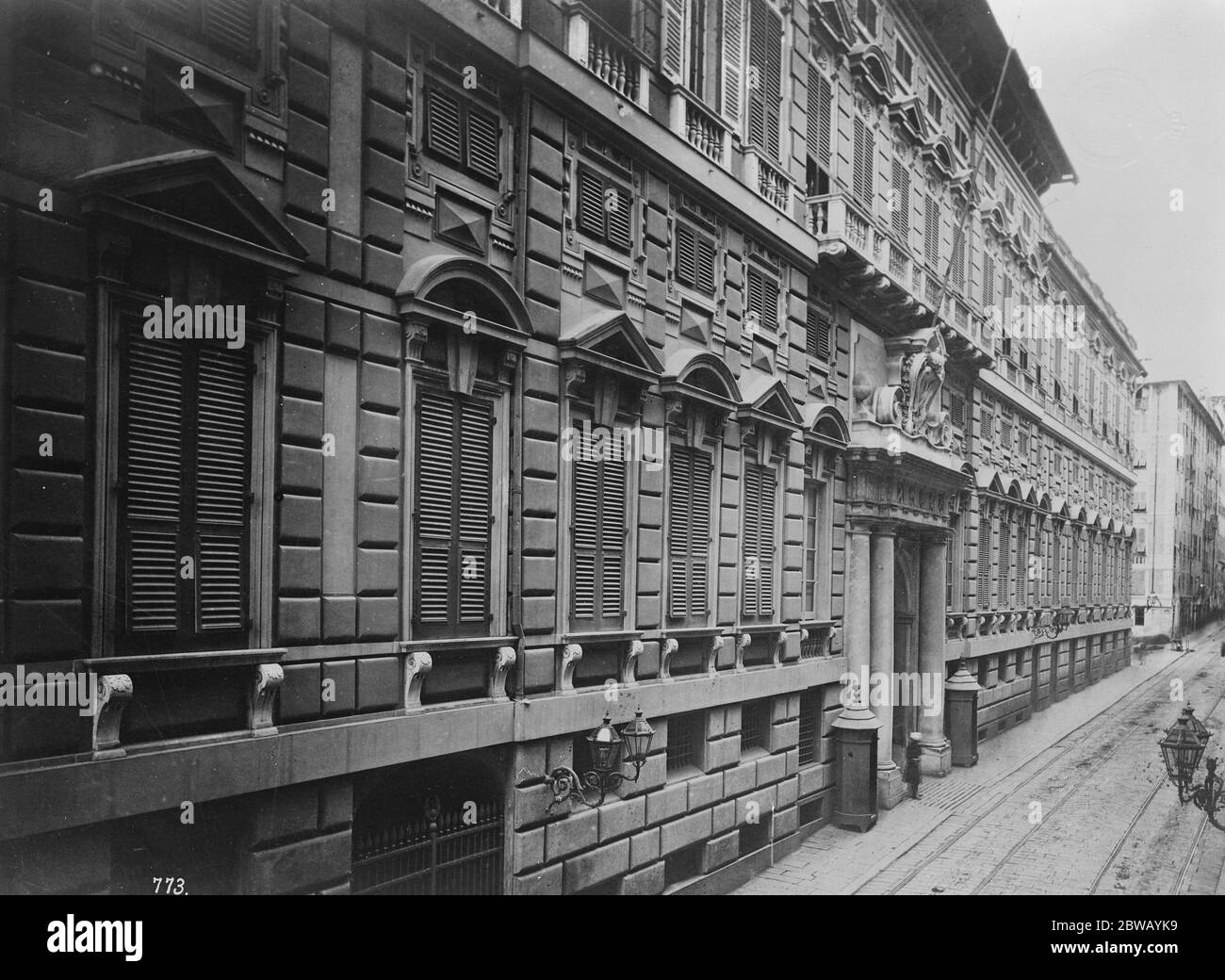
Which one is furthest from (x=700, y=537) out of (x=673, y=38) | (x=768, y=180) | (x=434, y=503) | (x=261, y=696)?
(x=261, y=696)

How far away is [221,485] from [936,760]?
20.4m

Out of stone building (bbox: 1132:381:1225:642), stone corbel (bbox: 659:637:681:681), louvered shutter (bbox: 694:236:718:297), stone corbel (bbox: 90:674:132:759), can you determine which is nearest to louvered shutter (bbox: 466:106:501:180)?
louvered shutter (bbox: 694:236:718:297)

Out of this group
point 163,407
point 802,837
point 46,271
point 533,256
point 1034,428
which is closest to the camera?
point 46,271

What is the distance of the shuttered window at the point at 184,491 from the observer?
7266mm

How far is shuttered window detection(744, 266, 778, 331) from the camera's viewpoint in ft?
52.7

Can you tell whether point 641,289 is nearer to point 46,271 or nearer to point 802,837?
point 46,271

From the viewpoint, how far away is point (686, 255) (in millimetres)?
14297

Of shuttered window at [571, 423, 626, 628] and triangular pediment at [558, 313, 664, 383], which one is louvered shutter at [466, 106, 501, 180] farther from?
shuttered window at [571, 423, 626, 628]

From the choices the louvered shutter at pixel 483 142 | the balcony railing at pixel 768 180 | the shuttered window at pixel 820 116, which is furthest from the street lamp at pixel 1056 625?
the louvered shutter at pixel 483 142

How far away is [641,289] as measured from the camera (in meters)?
13.2
